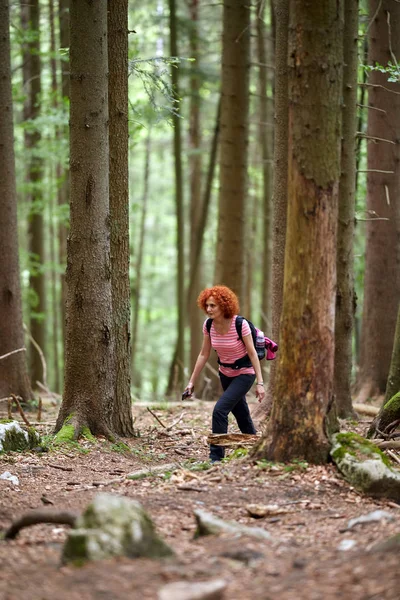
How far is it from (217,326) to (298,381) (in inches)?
75.7

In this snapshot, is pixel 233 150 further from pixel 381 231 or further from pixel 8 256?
pixel 8 256

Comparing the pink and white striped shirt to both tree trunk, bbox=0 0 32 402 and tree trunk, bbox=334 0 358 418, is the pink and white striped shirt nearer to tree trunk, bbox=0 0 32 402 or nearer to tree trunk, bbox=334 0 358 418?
tree trunk, bbox=334 0 358 418

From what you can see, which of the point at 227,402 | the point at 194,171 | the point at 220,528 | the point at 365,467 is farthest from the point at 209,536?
the point at 194,171

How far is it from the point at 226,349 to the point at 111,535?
12.5 ft

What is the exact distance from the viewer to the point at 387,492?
5.90 metres

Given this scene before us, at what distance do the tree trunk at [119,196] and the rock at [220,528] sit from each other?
395 cm

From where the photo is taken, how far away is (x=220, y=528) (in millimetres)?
4988

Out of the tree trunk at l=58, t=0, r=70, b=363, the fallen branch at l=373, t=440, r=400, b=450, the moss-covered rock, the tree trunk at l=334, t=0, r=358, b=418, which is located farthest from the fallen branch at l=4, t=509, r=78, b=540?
the tree trunk at l=58, t=0, r=70, b=363

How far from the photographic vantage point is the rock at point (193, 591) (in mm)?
3695

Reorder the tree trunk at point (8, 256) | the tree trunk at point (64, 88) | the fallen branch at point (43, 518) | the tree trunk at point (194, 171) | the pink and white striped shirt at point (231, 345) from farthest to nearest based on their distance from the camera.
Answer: the tree trunk at point (194, 171) < the tree trunk at point (64, 88) < the tree trunk at point (8, 256) < the pink and white striped shirt at point (231, 345) < the fallen branch at point (43, 518)

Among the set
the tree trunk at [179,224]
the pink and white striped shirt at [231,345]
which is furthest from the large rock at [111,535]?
the tree trunk at [179,224]

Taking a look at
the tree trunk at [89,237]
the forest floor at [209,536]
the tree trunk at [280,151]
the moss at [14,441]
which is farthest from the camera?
the tree trunk at [280,151]

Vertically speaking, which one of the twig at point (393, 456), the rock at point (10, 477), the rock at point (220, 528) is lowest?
the rock at point (10, 477)

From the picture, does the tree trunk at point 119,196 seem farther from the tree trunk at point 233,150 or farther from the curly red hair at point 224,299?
the tree trunk at point 233,150
